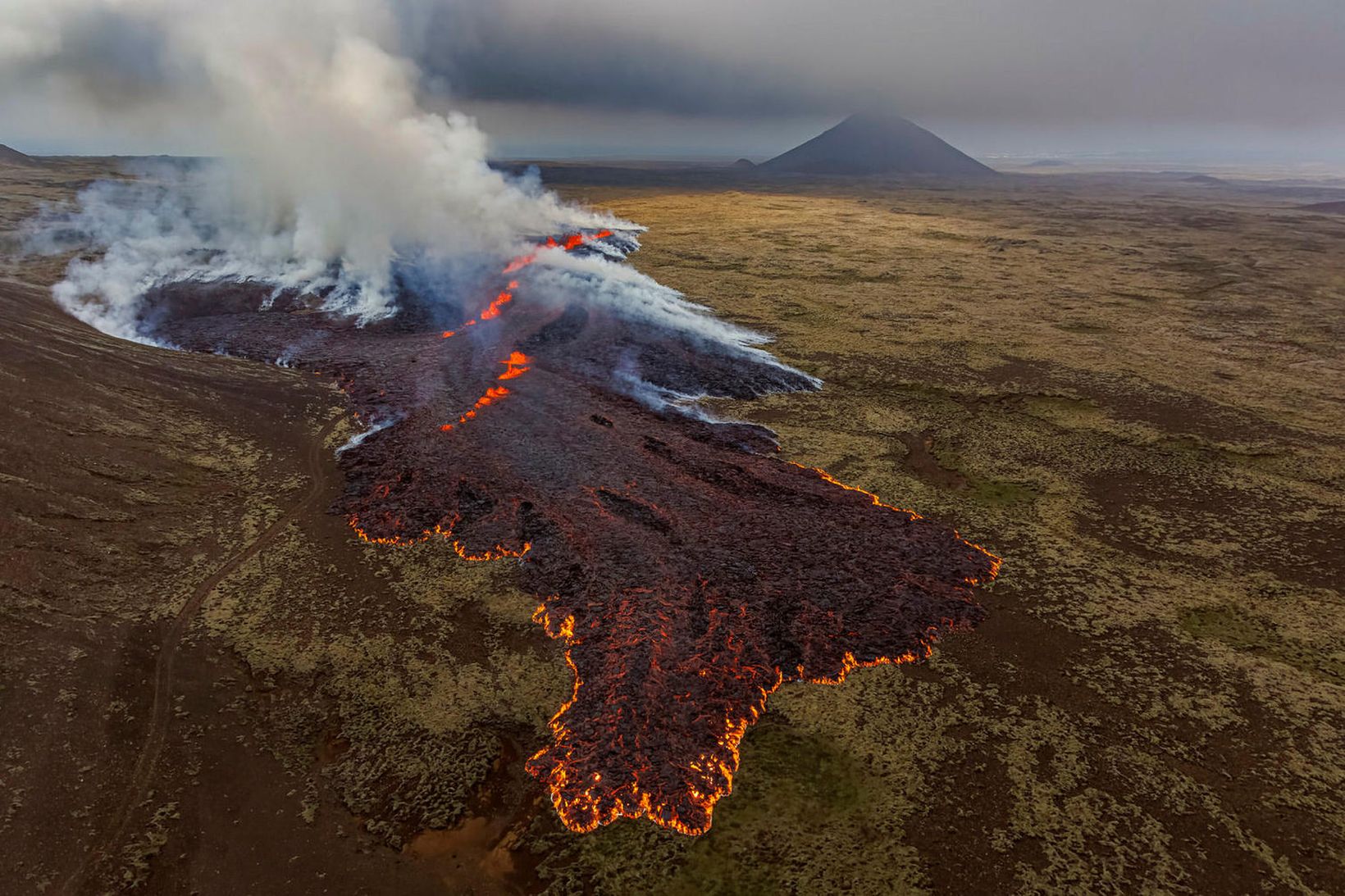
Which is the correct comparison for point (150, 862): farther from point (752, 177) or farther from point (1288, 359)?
point (752, 177)

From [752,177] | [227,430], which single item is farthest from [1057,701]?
[752,177]

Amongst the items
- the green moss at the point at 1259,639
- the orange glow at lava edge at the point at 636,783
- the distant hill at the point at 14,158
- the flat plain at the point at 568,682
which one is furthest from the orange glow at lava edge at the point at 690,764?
the distant hill at the point at 14,158

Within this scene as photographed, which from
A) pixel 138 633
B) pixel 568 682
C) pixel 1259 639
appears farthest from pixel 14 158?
pixel 1259 639

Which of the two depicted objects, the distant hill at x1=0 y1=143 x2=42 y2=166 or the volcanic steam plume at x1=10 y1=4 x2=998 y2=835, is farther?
the distant hill at x1=0 y1=143 x2=42 y2=166

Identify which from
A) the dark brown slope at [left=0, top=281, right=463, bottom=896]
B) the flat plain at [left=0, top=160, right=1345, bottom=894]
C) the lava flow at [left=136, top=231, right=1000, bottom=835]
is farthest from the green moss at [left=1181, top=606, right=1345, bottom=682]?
the dark brown slope at [left=0, top=281, right=463, bottom=896]

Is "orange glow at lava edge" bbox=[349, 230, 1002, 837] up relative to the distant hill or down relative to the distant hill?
down

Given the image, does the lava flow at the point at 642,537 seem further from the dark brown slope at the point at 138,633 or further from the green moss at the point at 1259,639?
the green moss at the point at 1259,639

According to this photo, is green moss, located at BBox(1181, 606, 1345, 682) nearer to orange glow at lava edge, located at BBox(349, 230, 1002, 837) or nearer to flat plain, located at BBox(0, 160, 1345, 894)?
flat plain, located at BBox(0, 160, 1345, 894)
